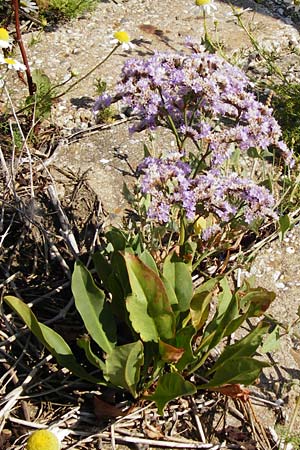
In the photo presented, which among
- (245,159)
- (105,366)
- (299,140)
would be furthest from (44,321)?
(299,140)

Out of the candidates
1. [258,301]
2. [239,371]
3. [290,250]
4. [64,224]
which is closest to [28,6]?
[64,224]

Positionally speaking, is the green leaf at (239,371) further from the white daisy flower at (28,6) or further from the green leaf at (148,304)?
the white daisy flower at (28,6)

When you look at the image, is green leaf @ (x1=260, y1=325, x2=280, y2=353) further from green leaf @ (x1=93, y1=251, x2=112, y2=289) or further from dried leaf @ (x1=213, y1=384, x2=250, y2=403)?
green leaf @ (x1=93, y1=251, x2=112, y2=289)

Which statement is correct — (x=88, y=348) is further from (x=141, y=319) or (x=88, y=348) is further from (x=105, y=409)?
(x=105, y=409)

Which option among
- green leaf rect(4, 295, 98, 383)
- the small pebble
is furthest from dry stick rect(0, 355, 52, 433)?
the small pebble

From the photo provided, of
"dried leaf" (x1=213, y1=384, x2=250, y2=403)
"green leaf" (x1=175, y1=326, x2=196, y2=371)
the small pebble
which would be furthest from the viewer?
the small pebble

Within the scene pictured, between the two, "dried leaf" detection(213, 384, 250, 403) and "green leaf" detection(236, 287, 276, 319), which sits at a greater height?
"green leaf" detection(236, 287, 276, 319)
